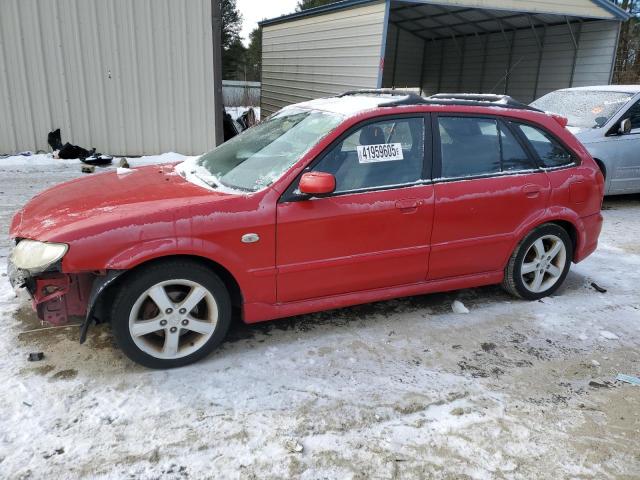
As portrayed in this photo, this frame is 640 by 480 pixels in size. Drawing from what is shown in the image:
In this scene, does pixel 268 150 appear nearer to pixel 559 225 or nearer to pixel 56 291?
pixel 56 291

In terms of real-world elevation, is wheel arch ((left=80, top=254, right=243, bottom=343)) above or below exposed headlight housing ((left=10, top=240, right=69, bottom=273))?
below

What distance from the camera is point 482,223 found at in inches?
155

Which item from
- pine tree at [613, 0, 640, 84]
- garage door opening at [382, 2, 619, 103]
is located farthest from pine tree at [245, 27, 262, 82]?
pine tree at [613, 0, 640, 84]

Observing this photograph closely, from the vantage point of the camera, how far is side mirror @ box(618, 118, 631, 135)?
24.4 feet

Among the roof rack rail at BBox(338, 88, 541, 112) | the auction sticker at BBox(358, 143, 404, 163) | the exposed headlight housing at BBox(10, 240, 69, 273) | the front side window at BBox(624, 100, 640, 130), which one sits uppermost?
the roof rack rail at BBox(338, 88, 541, 112)

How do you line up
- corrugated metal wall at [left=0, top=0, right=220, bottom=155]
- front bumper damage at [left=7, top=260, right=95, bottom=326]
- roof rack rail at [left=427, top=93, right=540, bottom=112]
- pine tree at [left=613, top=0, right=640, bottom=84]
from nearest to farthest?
1. front bumper damage at [left=7, top=260, right=95, bottom=326]
2. roof rack rail at [left=427, top=93, right=540, bottom=112]
3. corrugated metal wall at [left=0, top=0, right=220, bottom=155]
4. pine tree at [left=613, top=0, right=640, bottom=84]

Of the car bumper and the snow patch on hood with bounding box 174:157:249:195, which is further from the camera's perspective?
the car bumper

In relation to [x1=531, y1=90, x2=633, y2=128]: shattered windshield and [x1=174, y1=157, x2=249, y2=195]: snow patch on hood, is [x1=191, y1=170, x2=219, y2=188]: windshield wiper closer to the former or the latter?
[x1=174, y1=157, x2=249, y2=195]: snow patch on hood

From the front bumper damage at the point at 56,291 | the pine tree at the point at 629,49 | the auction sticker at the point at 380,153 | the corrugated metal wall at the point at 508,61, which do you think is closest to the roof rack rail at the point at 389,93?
the auction sticker at the point at 380,153

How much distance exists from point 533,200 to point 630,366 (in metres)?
1.38

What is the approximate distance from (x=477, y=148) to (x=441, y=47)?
743 inches

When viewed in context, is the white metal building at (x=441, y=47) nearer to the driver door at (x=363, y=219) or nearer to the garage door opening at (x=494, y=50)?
the garage door opening at (x=494, y=50)

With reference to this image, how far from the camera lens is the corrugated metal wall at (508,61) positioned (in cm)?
1444

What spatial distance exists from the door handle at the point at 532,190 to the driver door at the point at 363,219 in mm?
898
